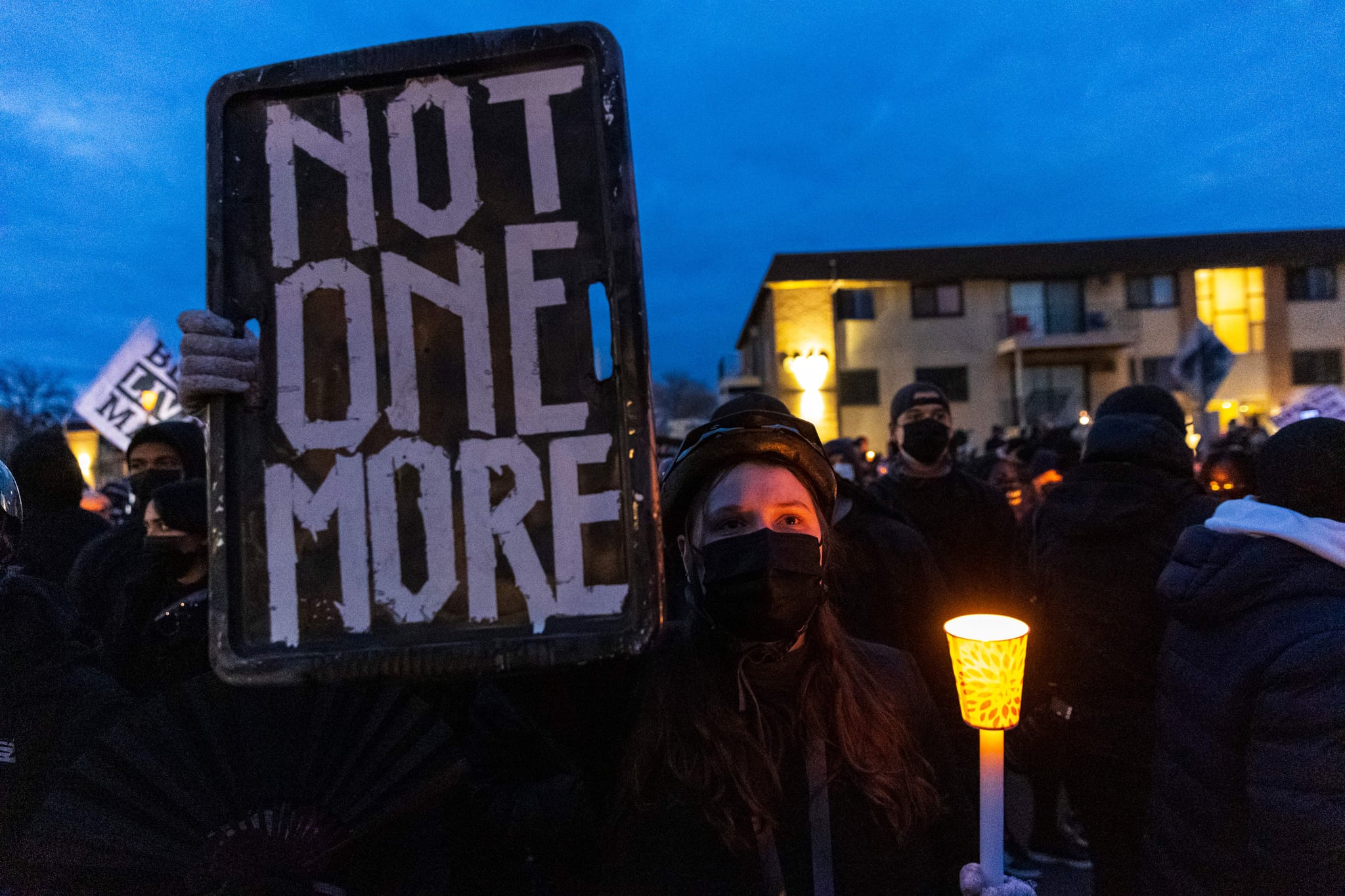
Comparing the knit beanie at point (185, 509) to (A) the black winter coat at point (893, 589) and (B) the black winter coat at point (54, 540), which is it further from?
(A) the black winter coat at point (893, 589)

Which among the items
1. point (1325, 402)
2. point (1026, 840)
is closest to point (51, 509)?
point (1026, 840)

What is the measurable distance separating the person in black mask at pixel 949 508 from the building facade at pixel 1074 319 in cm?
2213

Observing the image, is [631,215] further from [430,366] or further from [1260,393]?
[1260,393]

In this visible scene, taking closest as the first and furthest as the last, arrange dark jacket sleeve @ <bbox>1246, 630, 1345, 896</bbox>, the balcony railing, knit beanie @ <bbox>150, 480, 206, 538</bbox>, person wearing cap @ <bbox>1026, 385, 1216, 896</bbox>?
dark jacket sleeve @ <bbox>1246, 630, 1345, 896</bbox> → knit beanie @ <bbox>150, 480, 206, 538</bbox> → person wearing cap @ <bbox>1026, 385, 1216, 896</bbox> → the balcony railing

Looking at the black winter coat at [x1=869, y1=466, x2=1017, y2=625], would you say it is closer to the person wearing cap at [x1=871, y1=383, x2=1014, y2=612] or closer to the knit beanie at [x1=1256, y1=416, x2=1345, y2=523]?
the person wearing cap at [x1=871, y1=383, x2=1014, y2=612]

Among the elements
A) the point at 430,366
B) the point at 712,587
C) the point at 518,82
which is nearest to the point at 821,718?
the point at 712,587

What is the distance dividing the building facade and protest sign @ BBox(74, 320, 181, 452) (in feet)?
66.9

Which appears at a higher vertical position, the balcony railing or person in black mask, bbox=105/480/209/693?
the balcony railing

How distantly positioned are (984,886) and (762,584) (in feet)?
1.99

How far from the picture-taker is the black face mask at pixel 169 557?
99.4 inches

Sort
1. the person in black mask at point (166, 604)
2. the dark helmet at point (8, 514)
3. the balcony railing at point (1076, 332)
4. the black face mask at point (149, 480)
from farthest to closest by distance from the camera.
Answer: the balcony railing at point (1076, 332), the black face mask at point (149, 480), the person in black mask at point (166, 604), the dark helmet at point (8, 514)

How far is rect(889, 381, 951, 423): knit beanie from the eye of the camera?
3791 millimetres

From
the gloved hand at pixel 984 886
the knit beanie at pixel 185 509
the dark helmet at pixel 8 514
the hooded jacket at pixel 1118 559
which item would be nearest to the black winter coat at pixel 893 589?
the hooded jacket at pixel 1118 559

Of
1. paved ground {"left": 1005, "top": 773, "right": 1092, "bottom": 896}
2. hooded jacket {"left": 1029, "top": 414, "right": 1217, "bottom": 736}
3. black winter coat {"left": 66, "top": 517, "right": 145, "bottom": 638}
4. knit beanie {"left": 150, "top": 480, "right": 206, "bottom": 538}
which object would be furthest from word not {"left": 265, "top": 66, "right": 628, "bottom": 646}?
paved ground {"left": 1005, "top": 773, "right": 1092, "bottom": 896}
